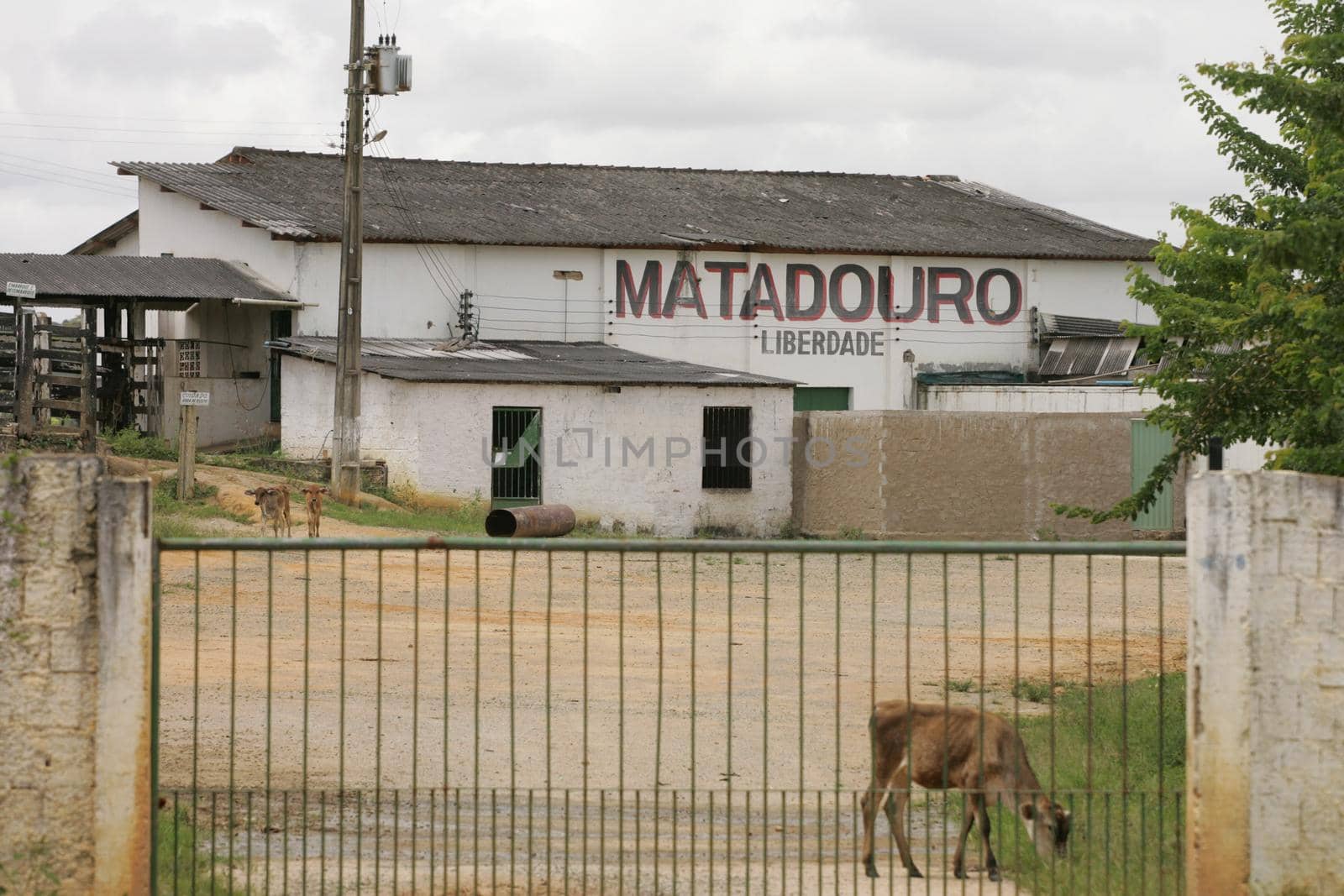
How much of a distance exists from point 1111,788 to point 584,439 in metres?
21.2

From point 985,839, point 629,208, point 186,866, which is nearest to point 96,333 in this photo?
point 629,208

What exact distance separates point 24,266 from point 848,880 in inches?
1150

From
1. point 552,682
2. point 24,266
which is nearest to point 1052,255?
point 24,266

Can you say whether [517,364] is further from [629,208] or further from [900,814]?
[900,814]

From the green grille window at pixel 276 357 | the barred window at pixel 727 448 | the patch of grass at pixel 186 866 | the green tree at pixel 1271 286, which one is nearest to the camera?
the patch of grass at pixel 186 866

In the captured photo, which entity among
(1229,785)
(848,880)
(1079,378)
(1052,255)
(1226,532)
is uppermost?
(1052,255)

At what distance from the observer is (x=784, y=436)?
105ft

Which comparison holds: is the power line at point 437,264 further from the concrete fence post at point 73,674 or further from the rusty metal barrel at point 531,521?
the concrete fence post at point 73,674

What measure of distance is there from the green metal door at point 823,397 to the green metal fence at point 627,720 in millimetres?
17902

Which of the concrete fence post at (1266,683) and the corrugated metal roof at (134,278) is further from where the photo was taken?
the corrugated metal roof at (134,278)

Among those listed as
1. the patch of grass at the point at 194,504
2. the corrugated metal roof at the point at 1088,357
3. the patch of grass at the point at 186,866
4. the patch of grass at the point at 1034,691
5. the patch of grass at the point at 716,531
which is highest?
the corrugated metal roof at the point at 1088,357

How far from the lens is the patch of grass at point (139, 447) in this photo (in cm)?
3034

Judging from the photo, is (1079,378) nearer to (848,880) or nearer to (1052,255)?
(1052,255)

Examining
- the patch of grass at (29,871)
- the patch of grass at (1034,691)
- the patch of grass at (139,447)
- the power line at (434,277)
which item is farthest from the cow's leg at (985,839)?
the power line at (434,277)
